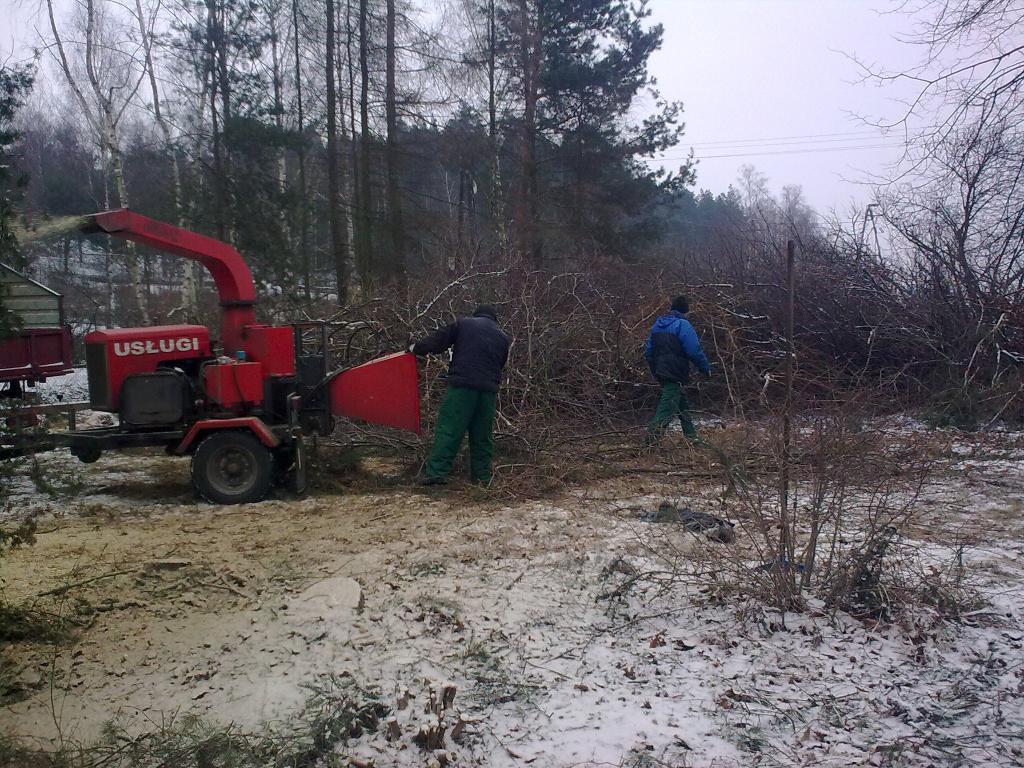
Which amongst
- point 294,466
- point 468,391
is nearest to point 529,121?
point 468,391

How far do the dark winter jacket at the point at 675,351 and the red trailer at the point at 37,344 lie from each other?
680cm

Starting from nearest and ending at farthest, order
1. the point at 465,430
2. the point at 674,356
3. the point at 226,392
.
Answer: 1. the point at 226,392
2. the point at 465,430
3. the point at 674,356

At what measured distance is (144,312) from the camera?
1917 cm

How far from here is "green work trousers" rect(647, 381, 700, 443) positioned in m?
7.66

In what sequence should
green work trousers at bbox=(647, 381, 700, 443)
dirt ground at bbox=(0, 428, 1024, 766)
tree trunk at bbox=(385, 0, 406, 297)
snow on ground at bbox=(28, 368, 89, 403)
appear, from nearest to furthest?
dirt ground at bbox=(0, 428, 1024, 766) → green work trousers at bbox=(647, 381, 700, 443) → snow on ground at bbox=(28, 368, 89, 403) → tree trunk at bbox=(385, 0, 406, 297)

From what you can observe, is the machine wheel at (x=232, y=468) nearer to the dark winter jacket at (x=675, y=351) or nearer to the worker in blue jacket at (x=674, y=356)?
the worker in blue jacket at (x=674, y=356)

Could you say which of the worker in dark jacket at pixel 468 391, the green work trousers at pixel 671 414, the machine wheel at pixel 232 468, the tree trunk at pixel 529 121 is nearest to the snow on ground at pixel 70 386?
the machine wheel at pixel 232 468

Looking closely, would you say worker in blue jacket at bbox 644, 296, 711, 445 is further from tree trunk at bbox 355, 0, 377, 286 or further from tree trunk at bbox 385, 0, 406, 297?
tree trunk at bbox 355, 0, 377, 286

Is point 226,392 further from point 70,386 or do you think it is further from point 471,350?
point 70,386

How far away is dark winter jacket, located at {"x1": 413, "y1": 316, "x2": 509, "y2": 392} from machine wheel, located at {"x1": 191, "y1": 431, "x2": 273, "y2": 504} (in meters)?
1.56

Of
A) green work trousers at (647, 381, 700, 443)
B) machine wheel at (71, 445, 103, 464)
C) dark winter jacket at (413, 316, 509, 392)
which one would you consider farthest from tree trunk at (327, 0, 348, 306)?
dark winter jacket at (413, 316, 509, 392)

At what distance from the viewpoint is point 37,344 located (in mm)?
9383

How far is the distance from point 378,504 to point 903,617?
3846mm

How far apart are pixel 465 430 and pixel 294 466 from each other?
59.3 inches
